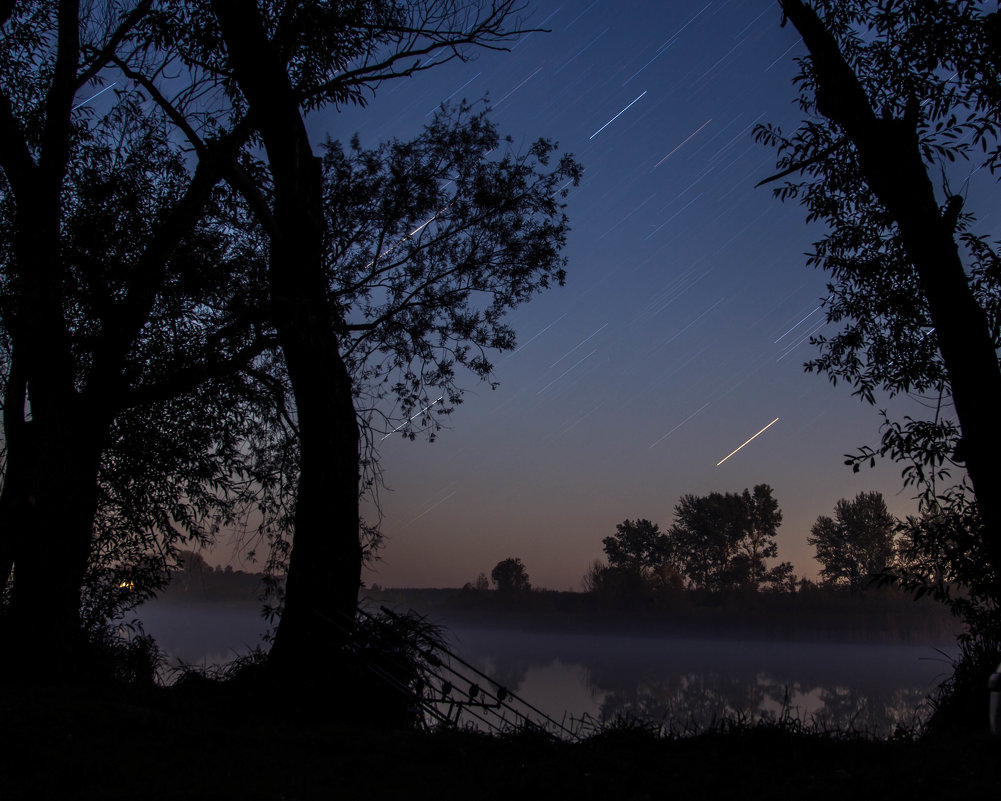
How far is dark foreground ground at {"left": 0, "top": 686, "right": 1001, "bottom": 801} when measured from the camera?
168 inches

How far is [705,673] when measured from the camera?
257ft

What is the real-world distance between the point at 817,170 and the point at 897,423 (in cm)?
362

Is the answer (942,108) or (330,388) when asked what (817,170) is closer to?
(942,108)

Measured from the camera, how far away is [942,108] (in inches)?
336

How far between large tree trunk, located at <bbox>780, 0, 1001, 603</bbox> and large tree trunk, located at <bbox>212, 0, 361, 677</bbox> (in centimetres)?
599

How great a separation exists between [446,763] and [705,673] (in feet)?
268

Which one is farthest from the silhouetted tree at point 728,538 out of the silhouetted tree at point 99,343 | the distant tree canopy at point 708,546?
the silhouetted tree at point 99,343

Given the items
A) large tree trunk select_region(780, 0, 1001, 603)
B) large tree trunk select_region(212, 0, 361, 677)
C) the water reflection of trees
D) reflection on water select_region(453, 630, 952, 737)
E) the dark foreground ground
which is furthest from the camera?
reflection on water select_region(453, 630, 952, 737)

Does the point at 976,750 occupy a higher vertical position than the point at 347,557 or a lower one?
lower

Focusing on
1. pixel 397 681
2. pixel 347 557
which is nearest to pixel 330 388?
pixel 347 557

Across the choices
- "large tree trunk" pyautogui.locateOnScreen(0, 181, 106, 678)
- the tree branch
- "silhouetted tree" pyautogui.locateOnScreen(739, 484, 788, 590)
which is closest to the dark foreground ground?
"large tree trunk" pyautogui.locateOnScreen(0, 181, 106, 678)

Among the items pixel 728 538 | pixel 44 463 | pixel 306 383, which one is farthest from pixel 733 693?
pixel 44 463

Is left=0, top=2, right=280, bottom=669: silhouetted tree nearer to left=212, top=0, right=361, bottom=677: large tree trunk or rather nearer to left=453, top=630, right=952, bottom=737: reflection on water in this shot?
left=212, top=0, right=361, bottom=677: large tree trunk

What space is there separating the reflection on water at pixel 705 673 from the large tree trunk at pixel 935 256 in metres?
21.4
